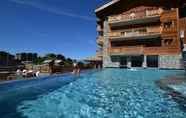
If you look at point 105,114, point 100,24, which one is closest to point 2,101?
point 105,114

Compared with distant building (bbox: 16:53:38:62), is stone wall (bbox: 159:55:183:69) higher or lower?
lower

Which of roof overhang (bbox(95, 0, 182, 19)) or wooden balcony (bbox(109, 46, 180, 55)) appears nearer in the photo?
wooden balcony (bbox(109, 46, 180, 55))

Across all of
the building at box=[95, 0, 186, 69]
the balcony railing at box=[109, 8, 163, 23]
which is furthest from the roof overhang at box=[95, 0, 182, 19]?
the balcony railing at box=[109, 8, 163, 23]

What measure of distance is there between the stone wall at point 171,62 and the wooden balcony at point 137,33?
3926 mm

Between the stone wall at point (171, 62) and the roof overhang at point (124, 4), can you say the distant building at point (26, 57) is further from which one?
the stone wall at point (171, 62)

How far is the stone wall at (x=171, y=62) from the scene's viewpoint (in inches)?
1182

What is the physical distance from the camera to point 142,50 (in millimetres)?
32844

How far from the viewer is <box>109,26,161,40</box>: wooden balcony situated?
32781 millimetres

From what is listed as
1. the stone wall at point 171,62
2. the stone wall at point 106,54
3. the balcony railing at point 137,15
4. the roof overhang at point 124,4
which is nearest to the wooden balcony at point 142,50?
the stone wall at point 171,62

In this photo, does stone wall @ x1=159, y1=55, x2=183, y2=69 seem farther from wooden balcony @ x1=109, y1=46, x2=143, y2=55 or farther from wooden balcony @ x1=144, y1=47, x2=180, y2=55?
wooden balcony @ x1=109, y1=46, x2=143, y2=55

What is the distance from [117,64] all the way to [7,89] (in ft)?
86.1

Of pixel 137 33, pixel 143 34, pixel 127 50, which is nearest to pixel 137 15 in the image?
pixel 137 33

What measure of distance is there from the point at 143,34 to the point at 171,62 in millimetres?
6313

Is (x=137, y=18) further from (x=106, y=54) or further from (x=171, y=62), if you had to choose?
(x=171, y=62)
